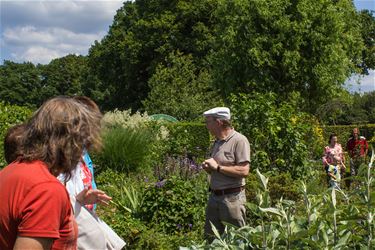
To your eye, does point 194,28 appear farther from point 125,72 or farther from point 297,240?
point 297,240

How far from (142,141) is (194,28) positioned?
19.3 meters

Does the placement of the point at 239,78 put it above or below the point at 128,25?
below

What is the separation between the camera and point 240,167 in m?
4.79

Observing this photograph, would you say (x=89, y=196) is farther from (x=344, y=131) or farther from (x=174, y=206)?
(x=344, y=131)

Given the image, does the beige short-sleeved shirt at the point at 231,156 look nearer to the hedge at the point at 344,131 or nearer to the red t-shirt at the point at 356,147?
the red t-shirt at the point at 356,147

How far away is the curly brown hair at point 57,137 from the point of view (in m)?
1.95

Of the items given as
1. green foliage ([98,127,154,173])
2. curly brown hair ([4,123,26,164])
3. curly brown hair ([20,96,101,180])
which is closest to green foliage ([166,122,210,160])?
green foliage ([98,127,154,173])

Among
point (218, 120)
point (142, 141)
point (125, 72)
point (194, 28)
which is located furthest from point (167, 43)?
point (218, 120)

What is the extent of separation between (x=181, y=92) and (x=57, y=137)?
2487 cm

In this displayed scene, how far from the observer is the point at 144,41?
106 feet

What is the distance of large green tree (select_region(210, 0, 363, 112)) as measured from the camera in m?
20.2

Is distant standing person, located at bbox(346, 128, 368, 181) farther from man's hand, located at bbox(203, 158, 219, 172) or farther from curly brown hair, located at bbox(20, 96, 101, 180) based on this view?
curly brown hair, located at bbox(20, 96, 101, 180)

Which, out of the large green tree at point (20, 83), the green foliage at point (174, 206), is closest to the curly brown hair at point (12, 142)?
the green foliage at point (174, 206)

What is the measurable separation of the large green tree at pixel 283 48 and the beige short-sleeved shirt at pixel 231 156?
1506cm
